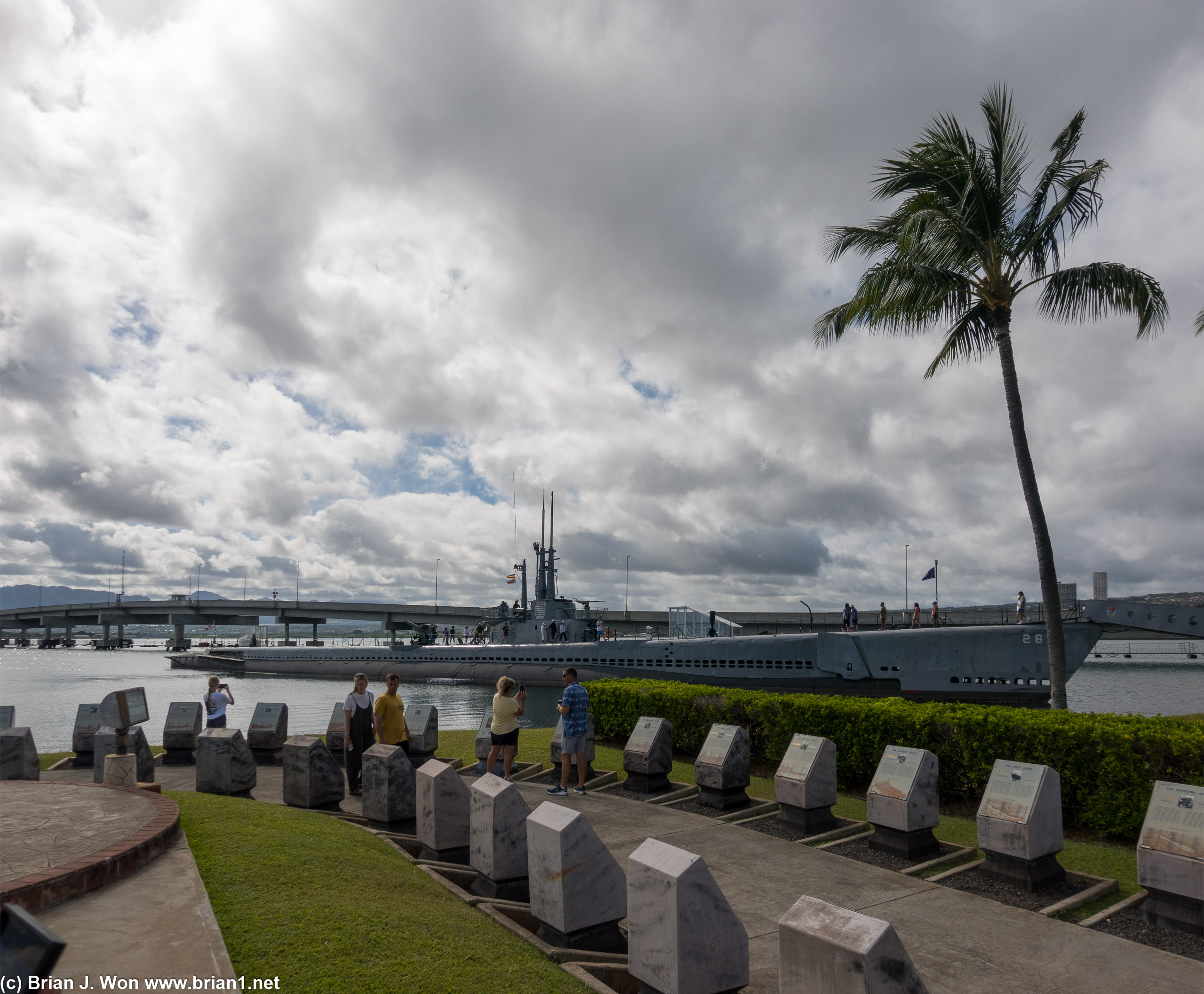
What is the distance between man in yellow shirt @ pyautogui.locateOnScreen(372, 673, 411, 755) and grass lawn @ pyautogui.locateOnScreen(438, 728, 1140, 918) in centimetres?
290

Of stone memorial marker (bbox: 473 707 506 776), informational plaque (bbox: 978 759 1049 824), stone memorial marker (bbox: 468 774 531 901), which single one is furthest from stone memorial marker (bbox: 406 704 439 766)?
informational plaque (bbox: 978 759 1049 824)

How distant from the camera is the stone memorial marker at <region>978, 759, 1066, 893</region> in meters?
6.12

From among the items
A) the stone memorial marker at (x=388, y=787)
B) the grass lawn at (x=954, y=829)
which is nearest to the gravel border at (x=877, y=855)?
the grass lawn at (x=954, y=829)

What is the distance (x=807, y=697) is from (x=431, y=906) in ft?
24.1

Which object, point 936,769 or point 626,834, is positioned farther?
point 626,834

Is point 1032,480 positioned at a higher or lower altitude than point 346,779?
higher

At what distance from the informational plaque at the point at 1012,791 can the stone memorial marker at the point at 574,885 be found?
3538 mm

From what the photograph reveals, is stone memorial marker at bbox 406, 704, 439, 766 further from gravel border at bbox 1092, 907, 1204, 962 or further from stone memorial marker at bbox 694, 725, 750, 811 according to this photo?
Result: gravel border at bbox 1092, 907, 1204, 962

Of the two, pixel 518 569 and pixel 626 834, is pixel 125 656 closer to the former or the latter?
pixel 518 569

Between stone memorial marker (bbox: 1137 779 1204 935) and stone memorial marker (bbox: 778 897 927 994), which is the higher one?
stone memorial marker (bbox: 778 897 927 994)

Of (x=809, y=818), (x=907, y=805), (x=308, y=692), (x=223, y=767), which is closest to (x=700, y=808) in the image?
(x=809, y=818)

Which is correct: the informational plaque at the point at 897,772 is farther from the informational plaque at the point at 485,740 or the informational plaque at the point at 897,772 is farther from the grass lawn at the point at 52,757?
the grass lawn at the point at 52,757

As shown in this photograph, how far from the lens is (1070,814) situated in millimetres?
8180

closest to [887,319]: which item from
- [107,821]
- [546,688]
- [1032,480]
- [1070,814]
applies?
[1032,480]
